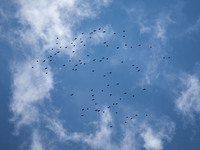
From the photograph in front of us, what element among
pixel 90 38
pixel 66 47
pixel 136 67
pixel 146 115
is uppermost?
pixel 90 38

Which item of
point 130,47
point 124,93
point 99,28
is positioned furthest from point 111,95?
point 99,28

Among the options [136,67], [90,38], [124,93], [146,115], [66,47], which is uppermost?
[90,38]

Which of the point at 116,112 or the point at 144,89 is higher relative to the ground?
the point at 144,89

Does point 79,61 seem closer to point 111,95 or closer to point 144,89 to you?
point 111,95

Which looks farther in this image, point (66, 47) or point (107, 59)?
point (107, 59)

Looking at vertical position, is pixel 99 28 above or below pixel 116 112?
above

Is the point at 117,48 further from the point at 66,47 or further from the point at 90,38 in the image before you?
the point at 66,47

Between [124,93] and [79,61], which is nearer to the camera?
[124,93]

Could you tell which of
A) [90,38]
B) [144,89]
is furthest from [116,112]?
[90,38]
